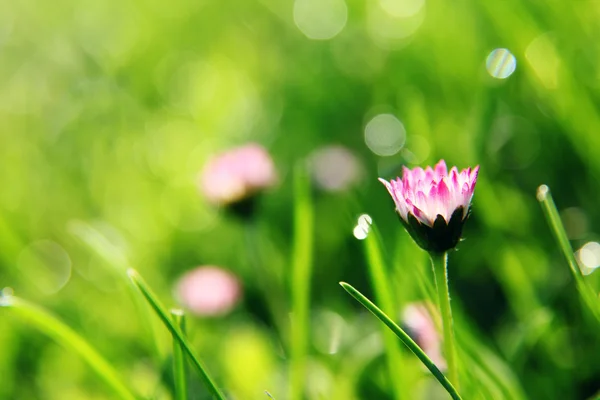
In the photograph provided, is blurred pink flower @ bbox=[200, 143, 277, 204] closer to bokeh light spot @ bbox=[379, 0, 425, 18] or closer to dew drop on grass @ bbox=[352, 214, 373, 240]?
dew drop on grass @ bbox=[352, 214, 373, 240]

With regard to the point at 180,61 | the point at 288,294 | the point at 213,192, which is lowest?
the point at 288,294

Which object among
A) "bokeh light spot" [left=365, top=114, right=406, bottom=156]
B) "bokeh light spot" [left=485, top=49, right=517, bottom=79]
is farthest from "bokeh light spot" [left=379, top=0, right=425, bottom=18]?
"bokeh light spot" [left=485, top=49, right=517, bottom=79]

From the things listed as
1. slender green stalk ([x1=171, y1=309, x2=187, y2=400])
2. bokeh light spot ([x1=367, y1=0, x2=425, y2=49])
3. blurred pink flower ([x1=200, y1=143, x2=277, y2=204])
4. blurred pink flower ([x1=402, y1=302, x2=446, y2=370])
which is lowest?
blurred pink flower ([x1=402, y1=302, x2=446, y2=370])

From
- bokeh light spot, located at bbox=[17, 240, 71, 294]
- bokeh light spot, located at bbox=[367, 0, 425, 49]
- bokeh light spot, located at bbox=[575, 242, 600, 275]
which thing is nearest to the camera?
bokeh light spot, located at bbox=[575, 242, 600, 275]

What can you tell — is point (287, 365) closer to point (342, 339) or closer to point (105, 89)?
point (342, 339)

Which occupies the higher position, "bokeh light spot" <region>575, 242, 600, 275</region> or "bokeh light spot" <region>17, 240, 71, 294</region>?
"bokeh light spot" <region>17, 240, 71, 294</region>

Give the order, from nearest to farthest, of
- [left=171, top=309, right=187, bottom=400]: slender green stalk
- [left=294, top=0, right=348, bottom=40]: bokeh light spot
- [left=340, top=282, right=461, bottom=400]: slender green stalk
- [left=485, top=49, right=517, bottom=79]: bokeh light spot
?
[left=340, top=282, right=461, bottom=400]: slender green stalk → [left=171, top=309, right=187, bottom=400]: slender green stalk → [left=485, top=49, right=517, bottom=79]: bokeh light spot → [left=294, top=0, right=348, bottom=40]: bokeh light spot

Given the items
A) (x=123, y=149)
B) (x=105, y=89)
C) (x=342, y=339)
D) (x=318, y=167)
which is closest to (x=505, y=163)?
(x=318, y=167)

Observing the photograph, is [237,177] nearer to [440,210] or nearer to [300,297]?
[300,297]
